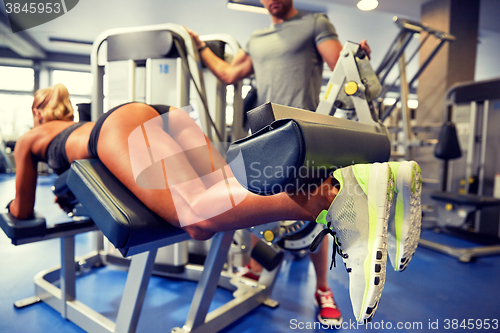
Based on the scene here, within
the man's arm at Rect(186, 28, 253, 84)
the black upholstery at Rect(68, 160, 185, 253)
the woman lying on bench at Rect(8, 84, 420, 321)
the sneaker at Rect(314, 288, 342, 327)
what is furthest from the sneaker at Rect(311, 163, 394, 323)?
the man's arm at Rect(186, 28, 253, 84)

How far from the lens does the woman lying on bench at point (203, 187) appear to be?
2.15ft

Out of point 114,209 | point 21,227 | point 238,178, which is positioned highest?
point 238,178

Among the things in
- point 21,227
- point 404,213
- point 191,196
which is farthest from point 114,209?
point 404,213

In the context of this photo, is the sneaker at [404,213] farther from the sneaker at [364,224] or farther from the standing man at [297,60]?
the standing man at [297,60]

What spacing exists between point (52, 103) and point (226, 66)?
866mm

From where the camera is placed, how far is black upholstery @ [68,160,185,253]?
2.51ft

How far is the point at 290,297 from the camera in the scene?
153cm

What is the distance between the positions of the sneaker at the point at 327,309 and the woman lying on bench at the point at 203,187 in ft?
2.09

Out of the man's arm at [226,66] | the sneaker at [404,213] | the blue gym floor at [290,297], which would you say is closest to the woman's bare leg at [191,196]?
the sneaker at [404,213]

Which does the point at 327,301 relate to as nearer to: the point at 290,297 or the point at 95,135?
the point at 290,297

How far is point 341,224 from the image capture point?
26.8 inches

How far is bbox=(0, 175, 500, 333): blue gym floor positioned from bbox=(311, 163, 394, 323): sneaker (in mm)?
715

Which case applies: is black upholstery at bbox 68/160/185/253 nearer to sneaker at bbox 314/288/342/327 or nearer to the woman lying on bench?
the woman lying on bench

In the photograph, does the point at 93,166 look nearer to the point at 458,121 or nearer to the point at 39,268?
the point at 39,268
